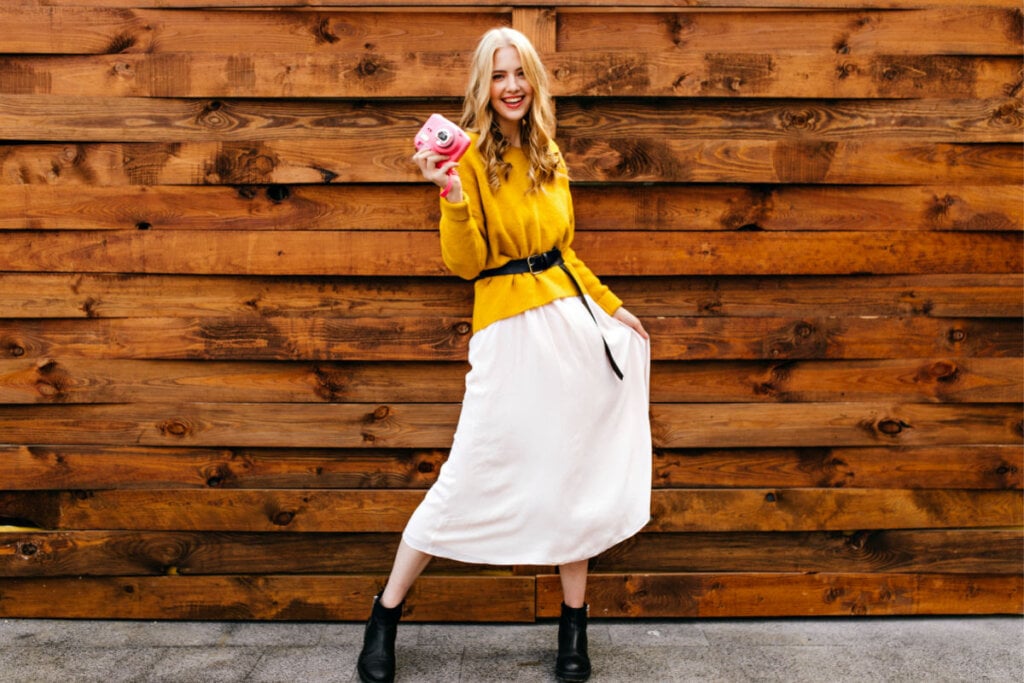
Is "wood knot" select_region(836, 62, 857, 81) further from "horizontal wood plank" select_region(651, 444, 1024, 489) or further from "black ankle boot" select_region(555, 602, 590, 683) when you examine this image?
"black ankle boot" select_region(555, 602, 590, 683)

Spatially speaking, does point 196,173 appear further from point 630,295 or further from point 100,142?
point 630,295

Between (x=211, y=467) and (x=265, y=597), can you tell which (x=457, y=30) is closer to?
(x=211, y=467)

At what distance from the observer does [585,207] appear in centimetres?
332

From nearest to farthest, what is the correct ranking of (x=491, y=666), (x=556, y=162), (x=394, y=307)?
(x=556, y=162), (x=491, y=666), (x=394, y=307)

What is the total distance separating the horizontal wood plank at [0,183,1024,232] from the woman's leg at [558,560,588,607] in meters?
1.19

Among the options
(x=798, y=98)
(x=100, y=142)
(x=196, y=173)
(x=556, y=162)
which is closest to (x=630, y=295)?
(x=556, y=162)

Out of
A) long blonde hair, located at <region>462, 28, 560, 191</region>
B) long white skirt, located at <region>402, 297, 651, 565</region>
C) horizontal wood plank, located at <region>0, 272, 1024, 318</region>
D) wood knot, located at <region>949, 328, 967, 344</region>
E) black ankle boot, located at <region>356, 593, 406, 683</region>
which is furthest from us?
wood knot, located at <region>949, 328, 967, 344</region>

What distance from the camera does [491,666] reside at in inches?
123

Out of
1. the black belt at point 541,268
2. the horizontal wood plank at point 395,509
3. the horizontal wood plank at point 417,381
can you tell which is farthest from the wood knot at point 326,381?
the black belt at point 541,268

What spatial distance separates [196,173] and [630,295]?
5.34 feet

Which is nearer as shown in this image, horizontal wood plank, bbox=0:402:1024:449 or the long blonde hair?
the long blonde hair

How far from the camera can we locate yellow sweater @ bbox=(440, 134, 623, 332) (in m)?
2.71

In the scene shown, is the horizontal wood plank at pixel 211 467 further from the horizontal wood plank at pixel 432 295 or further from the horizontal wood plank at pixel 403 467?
the horizontal wood plank at pixel 432 295

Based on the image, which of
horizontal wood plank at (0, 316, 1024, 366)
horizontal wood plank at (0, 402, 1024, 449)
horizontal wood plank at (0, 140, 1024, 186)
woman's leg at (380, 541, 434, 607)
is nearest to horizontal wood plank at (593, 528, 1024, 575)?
horizontal wood plank at (0, 402, 1024, 449)
